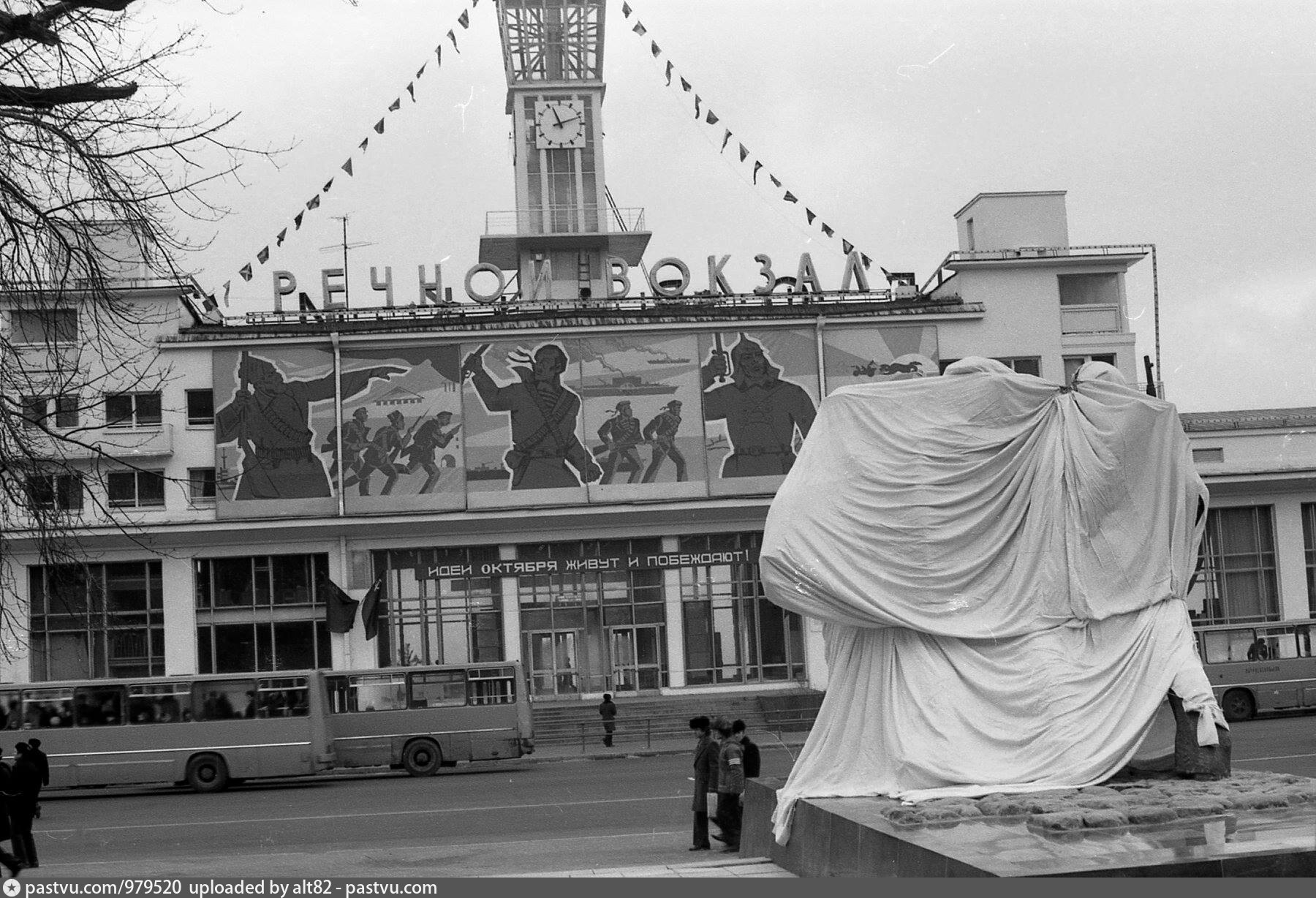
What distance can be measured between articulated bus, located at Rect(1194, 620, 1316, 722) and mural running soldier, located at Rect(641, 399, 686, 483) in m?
15.2

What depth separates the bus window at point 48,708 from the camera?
2991cm

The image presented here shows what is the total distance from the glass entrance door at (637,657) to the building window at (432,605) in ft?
13.9

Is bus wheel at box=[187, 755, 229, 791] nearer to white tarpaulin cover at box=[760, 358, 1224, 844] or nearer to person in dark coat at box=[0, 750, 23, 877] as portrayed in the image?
person in dark coat at box=[0, 750, 23, 877]

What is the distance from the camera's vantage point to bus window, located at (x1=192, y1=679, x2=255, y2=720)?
98.4ft

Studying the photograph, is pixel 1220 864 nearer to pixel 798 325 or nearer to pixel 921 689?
pixel 921 689

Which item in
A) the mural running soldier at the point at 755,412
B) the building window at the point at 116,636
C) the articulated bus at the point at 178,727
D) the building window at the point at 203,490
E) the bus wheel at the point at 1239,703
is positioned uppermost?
the mural running soldier at the point at 755,412

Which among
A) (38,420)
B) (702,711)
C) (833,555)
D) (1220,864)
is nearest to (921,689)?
(833,555)

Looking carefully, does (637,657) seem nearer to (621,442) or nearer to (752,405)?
(621,442)

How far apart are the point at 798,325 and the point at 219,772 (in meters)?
22.1

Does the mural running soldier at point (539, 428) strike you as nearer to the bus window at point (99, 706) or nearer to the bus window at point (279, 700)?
the bus window at point (279, 700)

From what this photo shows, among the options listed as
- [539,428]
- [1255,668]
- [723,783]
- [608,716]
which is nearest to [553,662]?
[608,716]

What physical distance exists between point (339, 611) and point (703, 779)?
94.6 ft

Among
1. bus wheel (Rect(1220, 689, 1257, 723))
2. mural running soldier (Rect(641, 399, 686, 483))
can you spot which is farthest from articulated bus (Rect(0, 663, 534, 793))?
bus wheel (Rect(1220, 689, 1257, 723))

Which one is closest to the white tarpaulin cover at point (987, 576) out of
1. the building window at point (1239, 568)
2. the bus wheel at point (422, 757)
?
the bus wheel at point (422, 757)
